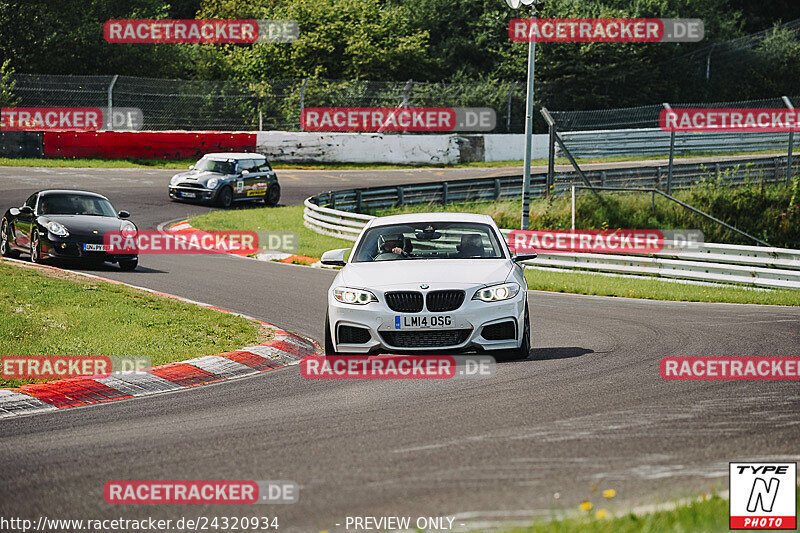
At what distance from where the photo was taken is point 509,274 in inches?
386

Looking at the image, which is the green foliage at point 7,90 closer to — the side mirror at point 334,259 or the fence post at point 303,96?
the fence post at point 303,96

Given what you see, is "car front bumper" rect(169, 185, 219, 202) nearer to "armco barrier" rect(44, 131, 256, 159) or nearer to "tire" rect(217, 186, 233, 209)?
"tire" rect(217, 186, 233, 209)

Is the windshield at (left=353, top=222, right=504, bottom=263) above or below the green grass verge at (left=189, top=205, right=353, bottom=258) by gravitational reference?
above

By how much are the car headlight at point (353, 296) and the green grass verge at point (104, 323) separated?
175 centimetres

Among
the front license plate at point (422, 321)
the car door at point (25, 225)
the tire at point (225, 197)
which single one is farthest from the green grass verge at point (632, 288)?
the front license plate at point (422, 321)

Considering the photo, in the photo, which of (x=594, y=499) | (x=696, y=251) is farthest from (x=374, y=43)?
(x=594, y=499)

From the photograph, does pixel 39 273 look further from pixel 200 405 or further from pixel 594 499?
pixel 594 499

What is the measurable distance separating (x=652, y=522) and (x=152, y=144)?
34199 mm

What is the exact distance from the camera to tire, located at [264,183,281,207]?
30.4 meters

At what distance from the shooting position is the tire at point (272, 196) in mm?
30359

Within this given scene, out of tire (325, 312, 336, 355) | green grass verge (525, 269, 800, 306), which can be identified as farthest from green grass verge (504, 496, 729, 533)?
green grass verge (525, 269, 800, 306)

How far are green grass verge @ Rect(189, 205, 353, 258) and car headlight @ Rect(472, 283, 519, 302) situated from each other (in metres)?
12.6

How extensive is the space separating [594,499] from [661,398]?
9.34 ft

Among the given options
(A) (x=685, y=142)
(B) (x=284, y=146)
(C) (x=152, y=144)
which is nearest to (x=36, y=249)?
(A) (x=685, y=142)
